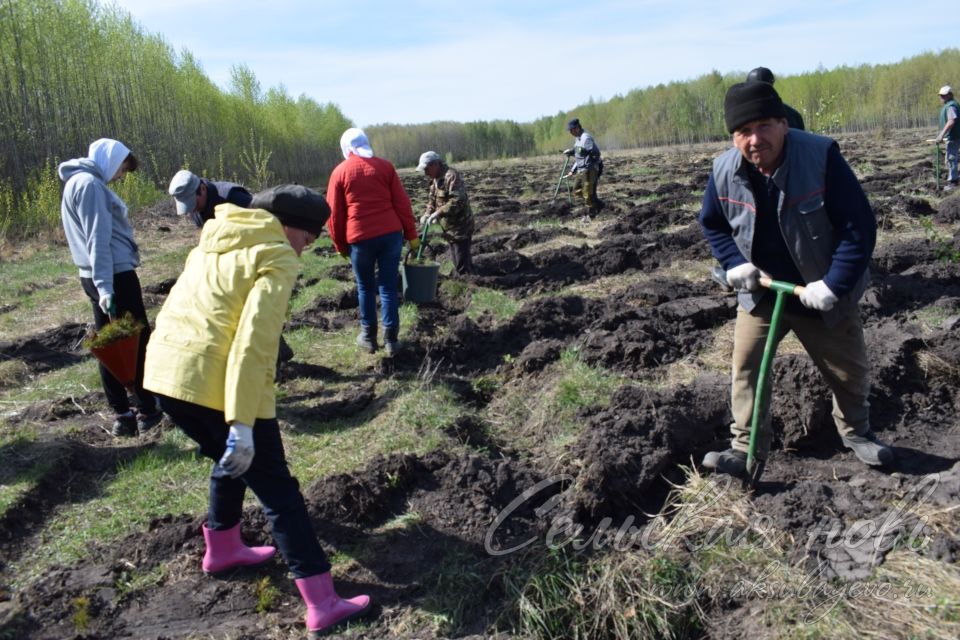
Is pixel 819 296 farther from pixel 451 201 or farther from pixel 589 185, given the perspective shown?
pixel 589 185

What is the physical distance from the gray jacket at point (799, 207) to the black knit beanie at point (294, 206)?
5.83 ft

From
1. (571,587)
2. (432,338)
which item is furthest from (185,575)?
(432,338)

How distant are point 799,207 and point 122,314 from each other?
4239mm

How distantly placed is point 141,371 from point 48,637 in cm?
→ 230

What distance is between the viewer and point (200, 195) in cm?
480

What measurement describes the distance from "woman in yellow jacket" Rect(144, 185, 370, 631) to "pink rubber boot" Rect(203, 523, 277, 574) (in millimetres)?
480

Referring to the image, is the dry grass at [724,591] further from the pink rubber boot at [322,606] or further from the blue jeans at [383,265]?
the blue jeans at [383,265]

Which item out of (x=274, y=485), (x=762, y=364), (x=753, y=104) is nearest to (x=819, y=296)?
(x=762, y=364)

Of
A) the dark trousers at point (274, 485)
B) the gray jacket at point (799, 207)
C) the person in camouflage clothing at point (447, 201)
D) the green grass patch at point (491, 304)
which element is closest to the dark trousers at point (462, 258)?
the person in camouflage clothing at point (447, 201)

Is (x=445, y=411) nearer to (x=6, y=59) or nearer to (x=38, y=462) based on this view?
(x=38, y=462)

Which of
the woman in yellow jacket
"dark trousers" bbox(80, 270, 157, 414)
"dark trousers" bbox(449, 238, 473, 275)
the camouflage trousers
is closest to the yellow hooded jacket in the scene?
the woman in yellow jacket

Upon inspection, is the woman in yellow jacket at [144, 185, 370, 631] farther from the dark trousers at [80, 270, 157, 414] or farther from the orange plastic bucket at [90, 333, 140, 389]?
the dark trousers at [80, 270, 157, 414]

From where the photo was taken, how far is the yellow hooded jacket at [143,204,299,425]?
8.64 feet

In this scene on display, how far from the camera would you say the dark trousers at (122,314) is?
4.95m
